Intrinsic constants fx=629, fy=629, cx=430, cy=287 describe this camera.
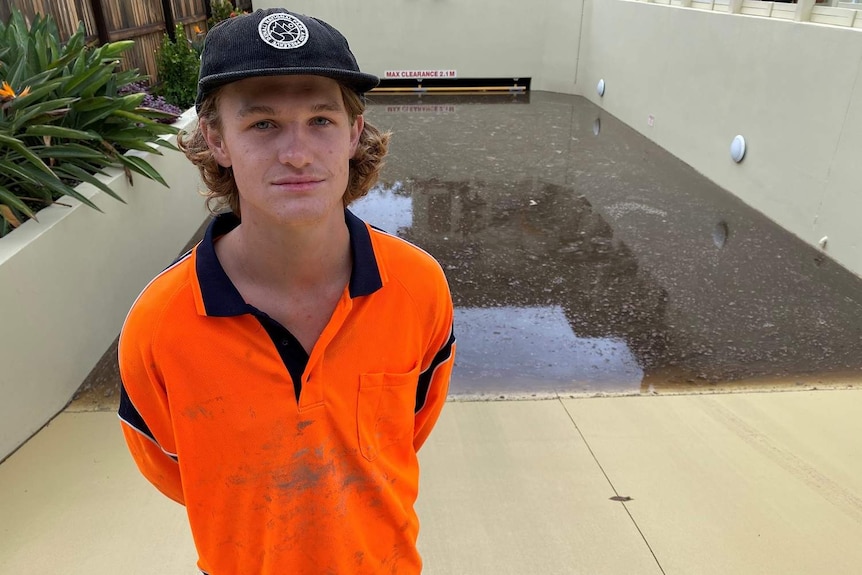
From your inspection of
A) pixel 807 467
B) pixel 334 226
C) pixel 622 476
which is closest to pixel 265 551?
pixel 334 226

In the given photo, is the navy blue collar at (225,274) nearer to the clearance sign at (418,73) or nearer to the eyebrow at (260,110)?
the eyebrow at (260,110)

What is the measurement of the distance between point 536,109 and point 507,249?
639 centimetres

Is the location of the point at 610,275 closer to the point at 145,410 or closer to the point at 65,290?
the point at 65,290

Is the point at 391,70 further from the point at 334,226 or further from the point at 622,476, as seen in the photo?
the point at 334,226

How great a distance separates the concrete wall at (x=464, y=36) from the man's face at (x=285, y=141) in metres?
12.0

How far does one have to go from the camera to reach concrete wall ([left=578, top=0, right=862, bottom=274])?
16.4 feet

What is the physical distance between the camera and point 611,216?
6.09 metres

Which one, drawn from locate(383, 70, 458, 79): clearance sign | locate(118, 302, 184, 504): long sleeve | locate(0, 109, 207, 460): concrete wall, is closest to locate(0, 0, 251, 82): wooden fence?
locate(0, 109, 207, 460): concrete wall

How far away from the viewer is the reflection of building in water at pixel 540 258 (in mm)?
4230

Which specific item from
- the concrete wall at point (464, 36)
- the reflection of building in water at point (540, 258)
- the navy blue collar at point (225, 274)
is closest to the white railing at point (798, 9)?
the reflection of building in water at point (540, 258)

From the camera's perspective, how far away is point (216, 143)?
4.17 feet

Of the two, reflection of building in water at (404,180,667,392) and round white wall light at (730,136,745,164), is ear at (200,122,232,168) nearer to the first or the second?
reflection of building in water at (404,180,667,392)

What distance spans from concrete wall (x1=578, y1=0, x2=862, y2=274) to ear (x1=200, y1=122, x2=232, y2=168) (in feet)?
16.6

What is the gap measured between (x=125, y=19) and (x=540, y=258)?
5117mm
